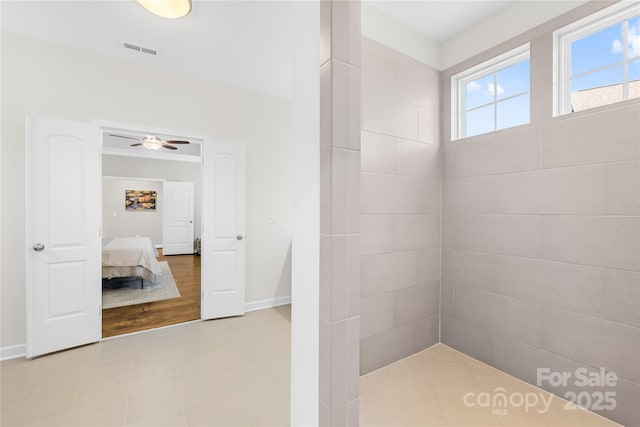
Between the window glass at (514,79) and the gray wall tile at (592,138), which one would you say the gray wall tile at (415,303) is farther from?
the window glass at (514,79)

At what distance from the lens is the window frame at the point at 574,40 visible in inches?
66.6

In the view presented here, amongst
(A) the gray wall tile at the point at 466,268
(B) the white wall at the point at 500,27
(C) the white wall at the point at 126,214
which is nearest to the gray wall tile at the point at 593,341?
(A) the gray wall tile at the point at 466,268

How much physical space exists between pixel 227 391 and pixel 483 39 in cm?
339

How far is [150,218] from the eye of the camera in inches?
324

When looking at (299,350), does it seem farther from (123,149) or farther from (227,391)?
(123,149)

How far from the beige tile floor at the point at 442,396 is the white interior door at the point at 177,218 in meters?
7.67

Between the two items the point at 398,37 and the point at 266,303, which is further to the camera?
the point at 266,303

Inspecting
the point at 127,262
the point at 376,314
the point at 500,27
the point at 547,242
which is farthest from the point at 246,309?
the point at 500,27

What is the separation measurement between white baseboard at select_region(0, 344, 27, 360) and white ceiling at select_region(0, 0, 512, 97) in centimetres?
277

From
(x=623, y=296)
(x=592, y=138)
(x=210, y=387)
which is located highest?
(x=592, y=138)

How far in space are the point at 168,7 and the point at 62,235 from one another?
218cm

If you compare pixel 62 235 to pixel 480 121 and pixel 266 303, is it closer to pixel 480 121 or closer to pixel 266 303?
pixel 266 303

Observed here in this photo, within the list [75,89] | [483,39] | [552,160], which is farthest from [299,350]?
[75,89]

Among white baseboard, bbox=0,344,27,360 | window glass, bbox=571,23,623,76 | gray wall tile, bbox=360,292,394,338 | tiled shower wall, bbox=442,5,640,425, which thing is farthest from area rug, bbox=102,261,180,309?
window glass, bbox=571,23,623,76
